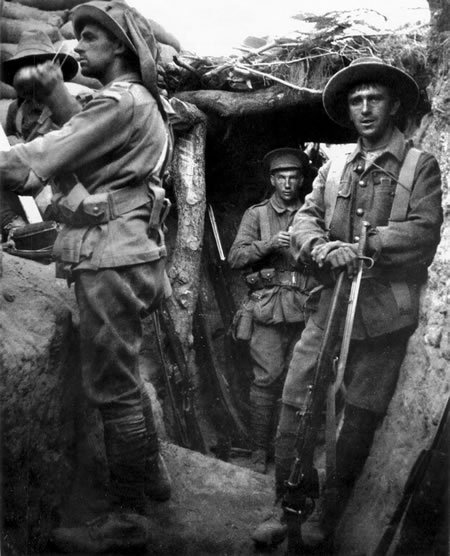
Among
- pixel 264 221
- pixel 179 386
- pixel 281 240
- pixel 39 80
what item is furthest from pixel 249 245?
pixel 39 80

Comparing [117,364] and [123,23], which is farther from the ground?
[123,23]

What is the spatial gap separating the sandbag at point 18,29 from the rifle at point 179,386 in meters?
2.86

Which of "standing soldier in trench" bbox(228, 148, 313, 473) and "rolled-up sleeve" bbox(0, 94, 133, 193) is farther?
"standing soldier in trench" bbox(228, 148, 313, 473)

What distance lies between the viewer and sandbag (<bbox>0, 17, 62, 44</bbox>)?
5492mm

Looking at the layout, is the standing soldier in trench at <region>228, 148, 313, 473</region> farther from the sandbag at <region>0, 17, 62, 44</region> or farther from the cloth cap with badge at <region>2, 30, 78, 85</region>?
the sandbag at <region>0, 17, 62, 44</region>

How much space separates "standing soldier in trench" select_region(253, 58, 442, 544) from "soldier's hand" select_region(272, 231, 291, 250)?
1331mm

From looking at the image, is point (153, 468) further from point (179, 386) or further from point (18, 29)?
point (18, 29)

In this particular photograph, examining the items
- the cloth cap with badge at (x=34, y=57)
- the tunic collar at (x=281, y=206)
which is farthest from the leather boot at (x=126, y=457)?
Result: the tunic collar at (x=281, y=206)

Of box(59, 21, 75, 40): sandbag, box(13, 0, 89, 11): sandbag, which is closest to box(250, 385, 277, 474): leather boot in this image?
box(59, 21, 75, 40): sandbag

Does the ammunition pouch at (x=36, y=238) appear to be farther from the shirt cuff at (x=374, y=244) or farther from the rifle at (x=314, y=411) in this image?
the shirt cuff at (x=374, y=244)

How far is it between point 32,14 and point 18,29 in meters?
0.43

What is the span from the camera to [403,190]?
9.42 ft

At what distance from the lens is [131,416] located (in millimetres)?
2611

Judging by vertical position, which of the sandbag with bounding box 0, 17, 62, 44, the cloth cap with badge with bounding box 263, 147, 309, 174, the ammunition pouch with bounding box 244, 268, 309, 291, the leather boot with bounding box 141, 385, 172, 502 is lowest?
the leather boot with bounding box 141, 385, 172, 502
